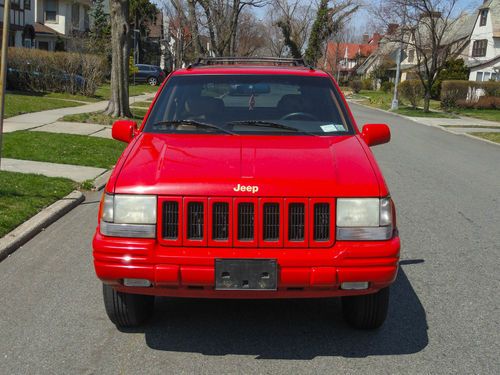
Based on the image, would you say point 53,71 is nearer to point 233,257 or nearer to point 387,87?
point 233,257

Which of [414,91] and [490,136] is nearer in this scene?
[490,136]

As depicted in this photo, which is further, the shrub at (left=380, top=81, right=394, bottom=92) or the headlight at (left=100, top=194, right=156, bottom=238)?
the shrub at (left=380, top=81, right=394, bottom=92)

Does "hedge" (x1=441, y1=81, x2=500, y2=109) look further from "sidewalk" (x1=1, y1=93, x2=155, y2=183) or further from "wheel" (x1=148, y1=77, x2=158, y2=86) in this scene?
"wheel" (x1=148, y1=77, x2=158, y2=86)

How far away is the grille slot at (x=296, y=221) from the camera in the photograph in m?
3.65

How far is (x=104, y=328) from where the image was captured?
13.9 feet

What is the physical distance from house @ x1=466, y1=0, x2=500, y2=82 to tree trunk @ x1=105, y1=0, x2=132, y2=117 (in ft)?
138

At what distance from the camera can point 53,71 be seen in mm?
27672

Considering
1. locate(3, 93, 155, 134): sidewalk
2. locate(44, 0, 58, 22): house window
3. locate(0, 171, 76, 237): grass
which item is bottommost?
locate(0, 171, 76, 237): grass

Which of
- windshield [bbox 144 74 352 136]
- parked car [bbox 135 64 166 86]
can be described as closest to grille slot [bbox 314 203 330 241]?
windshield [bbox 144 74 352 136]

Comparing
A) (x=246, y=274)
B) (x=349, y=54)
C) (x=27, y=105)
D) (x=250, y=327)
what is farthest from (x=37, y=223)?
(x=349, y=54)

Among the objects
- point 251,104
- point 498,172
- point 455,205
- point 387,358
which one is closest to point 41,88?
point 498,172

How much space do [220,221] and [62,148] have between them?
28.9 ft

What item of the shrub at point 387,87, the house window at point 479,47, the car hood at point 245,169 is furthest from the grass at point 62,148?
the shrub at point 387,87

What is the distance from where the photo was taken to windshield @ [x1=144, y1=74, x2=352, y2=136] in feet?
15.6
